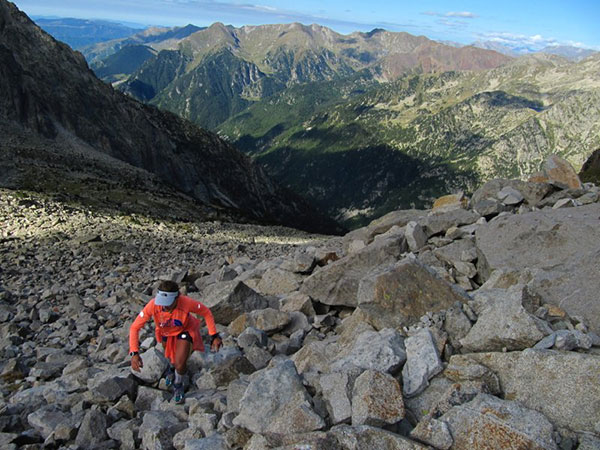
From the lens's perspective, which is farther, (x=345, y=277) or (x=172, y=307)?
(x=345, y=277)

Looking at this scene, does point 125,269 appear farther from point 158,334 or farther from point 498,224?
point 498,224

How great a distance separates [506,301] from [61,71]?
92.2m

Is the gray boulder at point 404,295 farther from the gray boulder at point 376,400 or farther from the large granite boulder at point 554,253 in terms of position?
the gray boulder at point 376,400

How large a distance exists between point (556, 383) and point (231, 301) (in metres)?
8.80

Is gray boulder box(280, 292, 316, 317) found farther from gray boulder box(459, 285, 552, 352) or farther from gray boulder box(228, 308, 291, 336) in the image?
gray boulder box(459, 285, 552, 352)

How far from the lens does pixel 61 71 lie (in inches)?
3216

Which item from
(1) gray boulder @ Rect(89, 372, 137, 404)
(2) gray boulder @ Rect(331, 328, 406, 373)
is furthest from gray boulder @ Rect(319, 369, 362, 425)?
(1) gray boulder @ Rect(89, 372, 137, 404)

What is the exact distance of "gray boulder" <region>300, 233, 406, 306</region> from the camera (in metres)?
13.3

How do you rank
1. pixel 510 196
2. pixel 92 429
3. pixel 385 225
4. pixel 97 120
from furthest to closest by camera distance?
pixel 97 120 < pixel 385 225 < pixel 510 196 < pixel 92 429

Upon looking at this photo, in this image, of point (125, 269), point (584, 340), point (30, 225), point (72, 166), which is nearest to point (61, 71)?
point (72, 166)

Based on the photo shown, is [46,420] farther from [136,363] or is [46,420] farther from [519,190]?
[519,190]

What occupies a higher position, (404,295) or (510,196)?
(404,295)

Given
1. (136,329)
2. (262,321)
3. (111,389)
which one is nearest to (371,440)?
(111,389)

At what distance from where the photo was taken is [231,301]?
13250 mm
